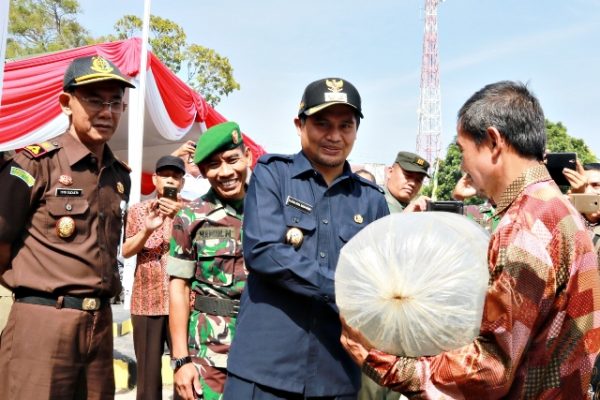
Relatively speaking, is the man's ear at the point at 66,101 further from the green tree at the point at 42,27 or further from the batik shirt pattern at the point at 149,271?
the green tree at the point at 42,27

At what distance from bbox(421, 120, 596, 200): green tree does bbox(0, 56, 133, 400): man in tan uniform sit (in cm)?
1821

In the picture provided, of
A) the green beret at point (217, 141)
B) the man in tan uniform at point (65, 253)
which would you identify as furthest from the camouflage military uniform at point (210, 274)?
the man in tan uniform at point (65, 253)

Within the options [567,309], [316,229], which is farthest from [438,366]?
[316,229]

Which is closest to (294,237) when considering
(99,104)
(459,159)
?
(99,104)

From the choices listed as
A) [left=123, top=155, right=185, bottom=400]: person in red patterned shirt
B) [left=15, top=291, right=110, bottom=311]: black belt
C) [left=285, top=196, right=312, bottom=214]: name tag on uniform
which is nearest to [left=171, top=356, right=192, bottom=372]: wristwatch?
[left=15, top=291, right=110, bottom=311]: black belt

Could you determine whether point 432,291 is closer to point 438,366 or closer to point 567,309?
point 438,366

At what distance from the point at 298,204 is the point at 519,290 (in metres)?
0.96

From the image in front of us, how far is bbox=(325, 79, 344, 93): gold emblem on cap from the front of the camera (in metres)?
2.22

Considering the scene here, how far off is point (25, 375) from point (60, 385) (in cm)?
14

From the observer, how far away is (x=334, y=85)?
223 cm

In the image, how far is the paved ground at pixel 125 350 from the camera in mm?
5455

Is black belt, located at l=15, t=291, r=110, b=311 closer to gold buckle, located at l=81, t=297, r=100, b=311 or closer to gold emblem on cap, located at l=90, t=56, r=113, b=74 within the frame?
gold buckle, located at l=81, t=297, r=100, b=311

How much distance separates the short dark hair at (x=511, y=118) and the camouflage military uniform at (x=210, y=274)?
57.0 inches

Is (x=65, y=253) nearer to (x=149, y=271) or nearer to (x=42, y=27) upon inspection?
(x=149, y=271)
